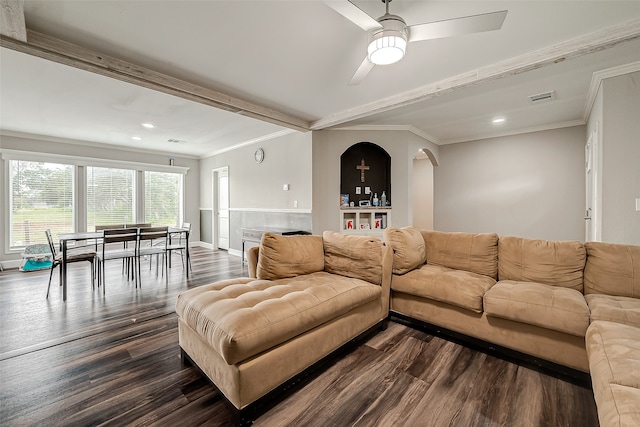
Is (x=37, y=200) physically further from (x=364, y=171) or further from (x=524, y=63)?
(x=524, y=63)

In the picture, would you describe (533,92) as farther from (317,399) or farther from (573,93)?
(317,399)

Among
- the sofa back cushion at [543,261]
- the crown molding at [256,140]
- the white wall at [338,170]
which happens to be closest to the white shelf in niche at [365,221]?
the white wall at [338,170]

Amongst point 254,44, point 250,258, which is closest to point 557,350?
point 250,258

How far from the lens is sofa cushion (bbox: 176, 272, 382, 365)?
4.67 feet

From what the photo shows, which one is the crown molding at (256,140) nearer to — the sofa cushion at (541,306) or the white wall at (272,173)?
the white wall at (272,173)

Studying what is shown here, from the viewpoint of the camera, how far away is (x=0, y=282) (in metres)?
4.00

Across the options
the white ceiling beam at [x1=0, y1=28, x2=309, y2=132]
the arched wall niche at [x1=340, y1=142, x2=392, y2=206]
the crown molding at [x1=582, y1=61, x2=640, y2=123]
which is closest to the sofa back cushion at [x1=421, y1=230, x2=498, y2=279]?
the crown molding at [x1=582, y1=61, x2=640, y2=123]

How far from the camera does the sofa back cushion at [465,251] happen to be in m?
2.54

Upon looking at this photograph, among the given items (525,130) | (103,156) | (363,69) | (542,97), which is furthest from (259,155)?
(525,130)

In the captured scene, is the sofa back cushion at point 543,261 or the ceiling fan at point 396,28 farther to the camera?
the sofa back cushion at point 543,261

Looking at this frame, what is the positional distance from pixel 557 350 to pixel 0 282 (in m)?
6.63

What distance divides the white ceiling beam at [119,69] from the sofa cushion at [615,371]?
3845 millimetres

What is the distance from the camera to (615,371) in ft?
3.77

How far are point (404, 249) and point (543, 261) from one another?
1105 mm
